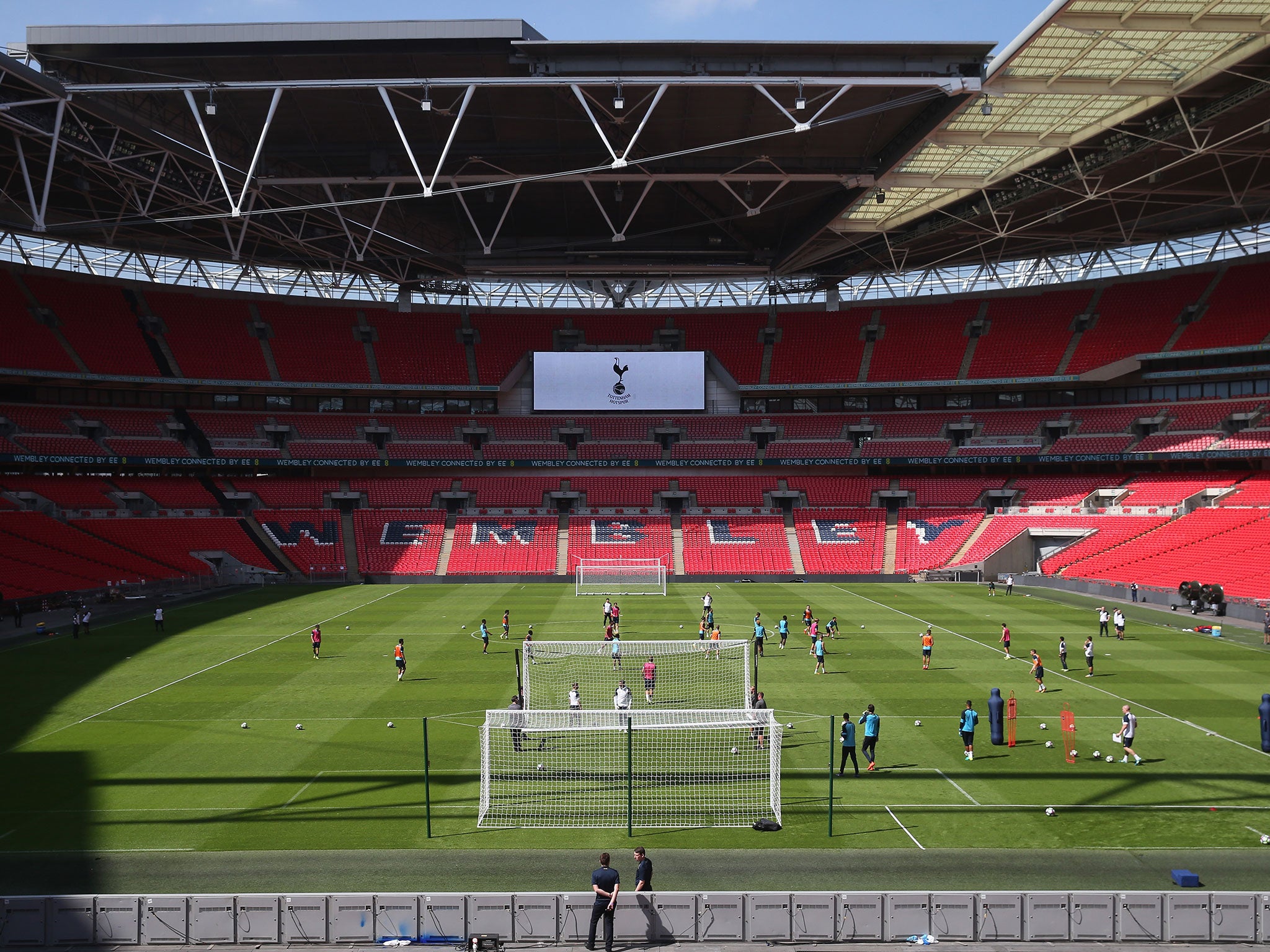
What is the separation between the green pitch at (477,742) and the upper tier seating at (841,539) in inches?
746

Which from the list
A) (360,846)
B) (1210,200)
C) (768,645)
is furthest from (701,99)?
(1210,200)

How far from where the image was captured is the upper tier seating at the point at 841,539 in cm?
5603

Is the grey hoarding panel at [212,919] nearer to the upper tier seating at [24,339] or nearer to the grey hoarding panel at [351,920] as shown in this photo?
the grey hoarding panel at [351,920]

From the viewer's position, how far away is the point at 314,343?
65562 millimetres

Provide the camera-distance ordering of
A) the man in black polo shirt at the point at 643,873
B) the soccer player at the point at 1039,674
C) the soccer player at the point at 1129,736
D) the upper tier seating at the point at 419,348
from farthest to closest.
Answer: the upper tier seating at the point at 419,348 < the soccer player at the point at 1039,674 < the soccer player at the point at 1129,736 < the man in black polo shirt at the point at 643,873

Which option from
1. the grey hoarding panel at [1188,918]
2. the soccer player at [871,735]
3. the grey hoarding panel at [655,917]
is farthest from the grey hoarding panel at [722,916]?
the soccer player at [871,735]

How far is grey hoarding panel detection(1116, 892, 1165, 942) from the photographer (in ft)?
35.6

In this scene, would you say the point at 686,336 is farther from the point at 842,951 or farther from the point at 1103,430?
the point at 842,951

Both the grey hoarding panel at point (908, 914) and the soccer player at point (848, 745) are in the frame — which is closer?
the grey hoarding panel at point (908, 914)

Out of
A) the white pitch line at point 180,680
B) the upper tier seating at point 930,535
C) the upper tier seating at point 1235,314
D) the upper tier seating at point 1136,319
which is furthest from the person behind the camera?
the upper tier seating at point 1136,319

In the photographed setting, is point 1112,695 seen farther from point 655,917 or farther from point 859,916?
point 655,917

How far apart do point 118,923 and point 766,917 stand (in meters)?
Answer: 8.07

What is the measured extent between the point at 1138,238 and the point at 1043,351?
915cm

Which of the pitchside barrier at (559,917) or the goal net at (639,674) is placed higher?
the goal net at (639,674)
